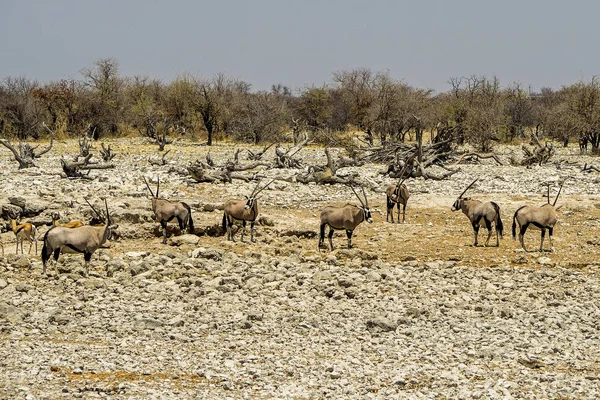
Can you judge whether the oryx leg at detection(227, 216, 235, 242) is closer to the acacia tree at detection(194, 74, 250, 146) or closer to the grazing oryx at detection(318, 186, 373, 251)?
the grazing oryx at detection(318, 186, 373, 251)

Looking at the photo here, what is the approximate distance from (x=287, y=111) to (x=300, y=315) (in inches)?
1577

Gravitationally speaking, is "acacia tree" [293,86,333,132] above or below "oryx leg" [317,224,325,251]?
above

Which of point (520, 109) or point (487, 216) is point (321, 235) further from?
point (520, 109)

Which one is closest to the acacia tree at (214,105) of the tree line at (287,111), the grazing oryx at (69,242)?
the tree line at (287,111)

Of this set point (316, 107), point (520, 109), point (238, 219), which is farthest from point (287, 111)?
point (238, 219)

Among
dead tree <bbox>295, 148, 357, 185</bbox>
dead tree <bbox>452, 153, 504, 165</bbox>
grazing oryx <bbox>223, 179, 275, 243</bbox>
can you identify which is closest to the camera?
grazing oryx <bbox>223, 179, 275, 243</bbox>

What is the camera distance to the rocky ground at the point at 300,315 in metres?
7.36

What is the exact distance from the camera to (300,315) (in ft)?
31.6

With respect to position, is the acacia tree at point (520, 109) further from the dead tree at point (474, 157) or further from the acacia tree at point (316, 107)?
the dead tree at point (474, 157)

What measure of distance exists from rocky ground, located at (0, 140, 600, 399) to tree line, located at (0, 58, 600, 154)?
2341 centimetres

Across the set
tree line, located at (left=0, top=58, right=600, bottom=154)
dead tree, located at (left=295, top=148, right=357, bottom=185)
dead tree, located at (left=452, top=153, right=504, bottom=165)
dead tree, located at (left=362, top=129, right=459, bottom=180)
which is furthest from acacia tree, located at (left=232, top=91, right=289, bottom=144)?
dead tree, located at (left=295, top=148, right=357, bottom=185)

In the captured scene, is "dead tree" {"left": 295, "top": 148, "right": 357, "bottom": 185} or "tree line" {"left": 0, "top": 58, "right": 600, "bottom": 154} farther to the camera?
"tree line" {"left": 0, "top": 58, "right": 600, "bottom": 154}

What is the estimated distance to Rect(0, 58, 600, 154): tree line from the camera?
38844mm

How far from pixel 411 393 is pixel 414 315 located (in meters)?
2.57
